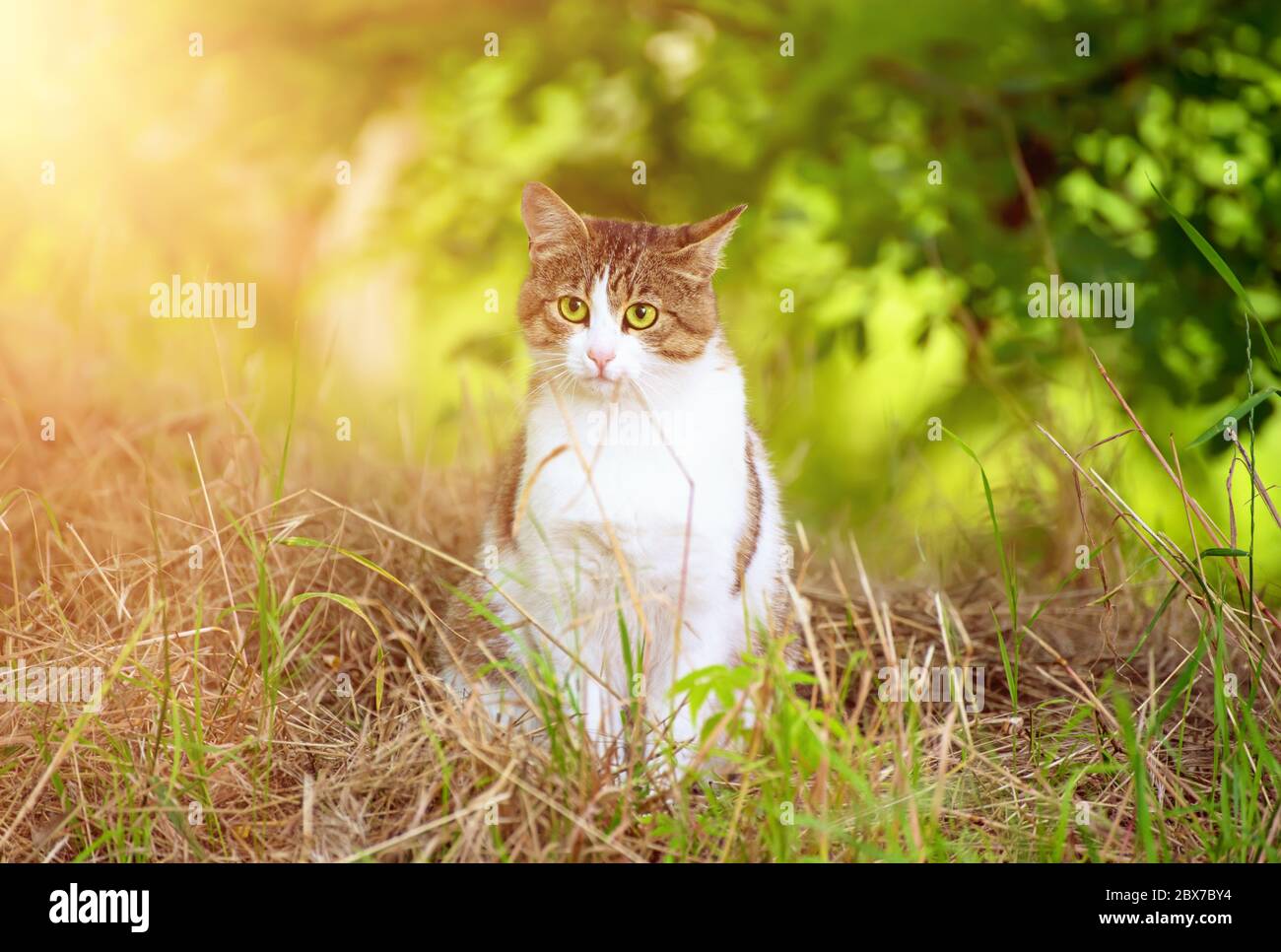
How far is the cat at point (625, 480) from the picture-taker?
2168 mm

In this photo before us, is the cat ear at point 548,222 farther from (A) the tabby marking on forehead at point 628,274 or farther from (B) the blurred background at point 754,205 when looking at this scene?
(B) the blurred background at point 754,205

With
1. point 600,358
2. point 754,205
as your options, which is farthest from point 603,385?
point 754,205

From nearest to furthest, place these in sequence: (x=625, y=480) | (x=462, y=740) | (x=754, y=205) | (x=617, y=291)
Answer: (x=462, y=740) < (x=625, y=480) < (x=617, y=291) < (x=754, y=205)

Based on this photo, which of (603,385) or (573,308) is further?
(573,308)

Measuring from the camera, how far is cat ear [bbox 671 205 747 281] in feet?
7.75

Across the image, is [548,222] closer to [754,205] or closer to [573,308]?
[573,308]

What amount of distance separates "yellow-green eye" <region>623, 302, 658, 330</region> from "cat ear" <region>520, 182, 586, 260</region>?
0.19 metres

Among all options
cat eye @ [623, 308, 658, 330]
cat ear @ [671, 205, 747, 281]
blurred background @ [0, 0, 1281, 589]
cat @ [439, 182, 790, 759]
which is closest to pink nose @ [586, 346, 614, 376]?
cat @ [439, 182, 790, 759]

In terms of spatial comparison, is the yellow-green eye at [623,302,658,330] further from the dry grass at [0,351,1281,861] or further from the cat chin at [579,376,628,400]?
the dry grass at [0,351,1281,861]

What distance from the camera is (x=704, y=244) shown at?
239 centimetres

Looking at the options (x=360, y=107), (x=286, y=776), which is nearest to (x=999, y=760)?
(x=286, y=776)
